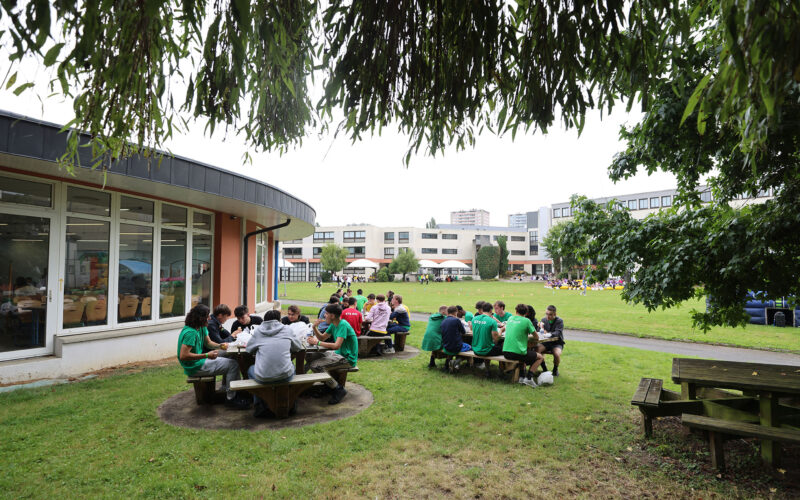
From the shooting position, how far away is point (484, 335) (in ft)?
25.5

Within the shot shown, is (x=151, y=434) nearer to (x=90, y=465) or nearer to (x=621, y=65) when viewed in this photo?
(x=90, y=465)

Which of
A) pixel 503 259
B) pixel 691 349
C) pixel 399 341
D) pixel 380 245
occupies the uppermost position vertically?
pixel 380 245

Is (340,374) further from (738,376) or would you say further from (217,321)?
(738,376)

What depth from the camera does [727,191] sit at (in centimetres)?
506

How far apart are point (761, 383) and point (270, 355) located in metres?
5.35

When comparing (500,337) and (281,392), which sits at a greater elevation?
(500,337)

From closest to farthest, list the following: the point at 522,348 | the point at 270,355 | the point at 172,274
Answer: the point at 270,355
the point at 522,348
the point at 172,274

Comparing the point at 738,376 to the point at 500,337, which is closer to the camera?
the point at 738,376

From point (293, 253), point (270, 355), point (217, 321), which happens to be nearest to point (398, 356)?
point (217, 321)

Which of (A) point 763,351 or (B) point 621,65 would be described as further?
(A) point 763,351

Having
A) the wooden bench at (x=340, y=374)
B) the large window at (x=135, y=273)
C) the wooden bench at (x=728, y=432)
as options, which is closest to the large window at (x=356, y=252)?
the large window at (x=135, y=273)

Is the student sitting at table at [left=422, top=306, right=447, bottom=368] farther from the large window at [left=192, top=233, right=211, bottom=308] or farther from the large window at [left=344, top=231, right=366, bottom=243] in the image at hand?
the large window at [left=344, top=231, right=366, bottom=243]

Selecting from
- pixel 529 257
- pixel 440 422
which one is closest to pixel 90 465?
pixel 440 422

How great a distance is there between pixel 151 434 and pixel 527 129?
5.11 metres
